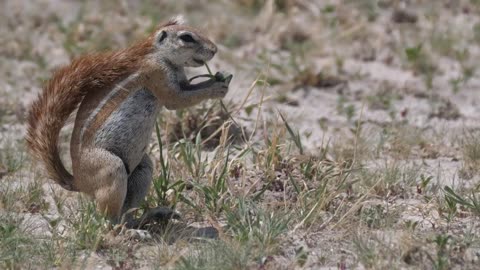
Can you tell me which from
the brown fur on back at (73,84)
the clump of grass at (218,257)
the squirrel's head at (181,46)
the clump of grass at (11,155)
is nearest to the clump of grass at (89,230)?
the brown fur on back at (73,84)

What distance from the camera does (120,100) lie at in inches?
228

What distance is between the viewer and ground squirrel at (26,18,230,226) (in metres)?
5.75

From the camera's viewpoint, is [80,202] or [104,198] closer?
[104,198]

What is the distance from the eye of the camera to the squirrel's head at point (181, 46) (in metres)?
5.83

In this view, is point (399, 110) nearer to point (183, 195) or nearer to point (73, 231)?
point (183, 195)

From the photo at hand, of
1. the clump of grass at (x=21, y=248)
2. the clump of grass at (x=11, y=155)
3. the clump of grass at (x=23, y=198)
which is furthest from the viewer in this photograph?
the clump of grass at (x=11, y=155)

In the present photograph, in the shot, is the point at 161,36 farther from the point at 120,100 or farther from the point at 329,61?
the point at 329,61

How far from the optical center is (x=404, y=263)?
5250 millimetres

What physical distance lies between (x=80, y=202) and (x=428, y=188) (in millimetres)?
2393

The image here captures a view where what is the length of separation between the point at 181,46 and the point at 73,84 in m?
0.70

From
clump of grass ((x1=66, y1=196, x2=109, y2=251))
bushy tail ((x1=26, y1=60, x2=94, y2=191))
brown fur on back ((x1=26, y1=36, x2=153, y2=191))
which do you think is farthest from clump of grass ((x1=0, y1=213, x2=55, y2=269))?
brown fur on back ((x1=26, y1=36, x2=153, y2=191))

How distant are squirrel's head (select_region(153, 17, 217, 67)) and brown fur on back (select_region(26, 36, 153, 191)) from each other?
0.08m

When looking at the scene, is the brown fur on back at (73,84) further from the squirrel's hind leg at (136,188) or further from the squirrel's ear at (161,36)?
the squirrel's hind leg at (136,188)

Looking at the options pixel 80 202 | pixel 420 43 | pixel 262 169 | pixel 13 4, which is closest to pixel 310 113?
pixel 420 43
